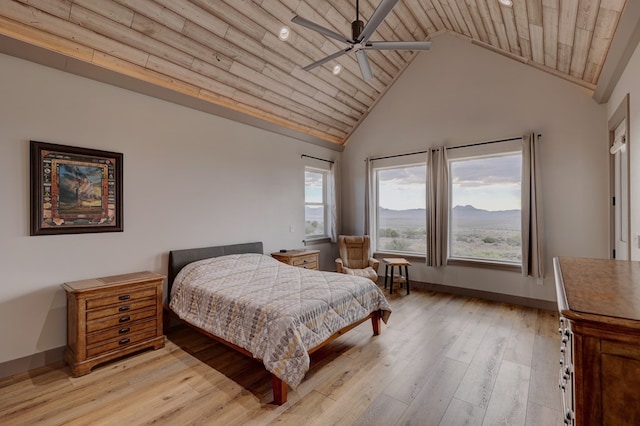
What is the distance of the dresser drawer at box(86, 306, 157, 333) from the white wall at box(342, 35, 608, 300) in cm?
427

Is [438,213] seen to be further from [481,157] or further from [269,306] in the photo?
[269,306]

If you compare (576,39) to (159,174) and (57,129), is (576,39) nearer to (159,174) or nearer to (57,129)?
(159,174)

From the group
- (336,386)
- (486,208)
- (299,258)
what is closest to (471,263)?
(486,208)

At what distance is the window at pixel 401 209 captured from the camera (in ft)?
18.0

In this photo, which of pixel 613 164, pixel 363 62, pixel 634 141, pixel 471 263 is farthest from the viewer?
pixel 471 263

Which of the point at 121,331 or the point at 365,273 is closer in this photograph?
the point at 121,331

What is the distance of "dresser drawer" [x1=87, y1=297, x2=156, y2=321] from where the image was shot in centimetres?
264

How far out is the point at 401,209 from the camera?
573 centimetres

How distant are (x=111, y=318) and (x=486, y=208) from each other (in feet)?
17.2

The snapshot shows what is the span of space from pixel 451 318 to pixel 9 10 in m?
5.49

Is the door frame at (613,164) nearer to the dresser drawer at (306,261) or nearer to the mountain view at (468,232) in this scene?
the mountain view at (468,232)

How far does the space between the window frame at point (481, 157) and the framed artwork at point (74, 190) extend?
15.9ft

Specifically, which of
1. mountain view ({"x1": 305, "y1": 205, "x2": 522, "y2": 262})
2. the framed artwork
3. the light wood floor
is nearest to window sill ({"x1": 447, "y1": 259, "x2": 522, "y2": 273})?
mountain view ({"x1": 305, "y1": 205, "x2": 522, "y2": 262})

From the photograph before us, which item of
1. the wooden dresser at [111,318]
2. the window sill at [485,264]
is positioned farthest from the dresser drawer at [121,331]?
the window sill at [485,264]
